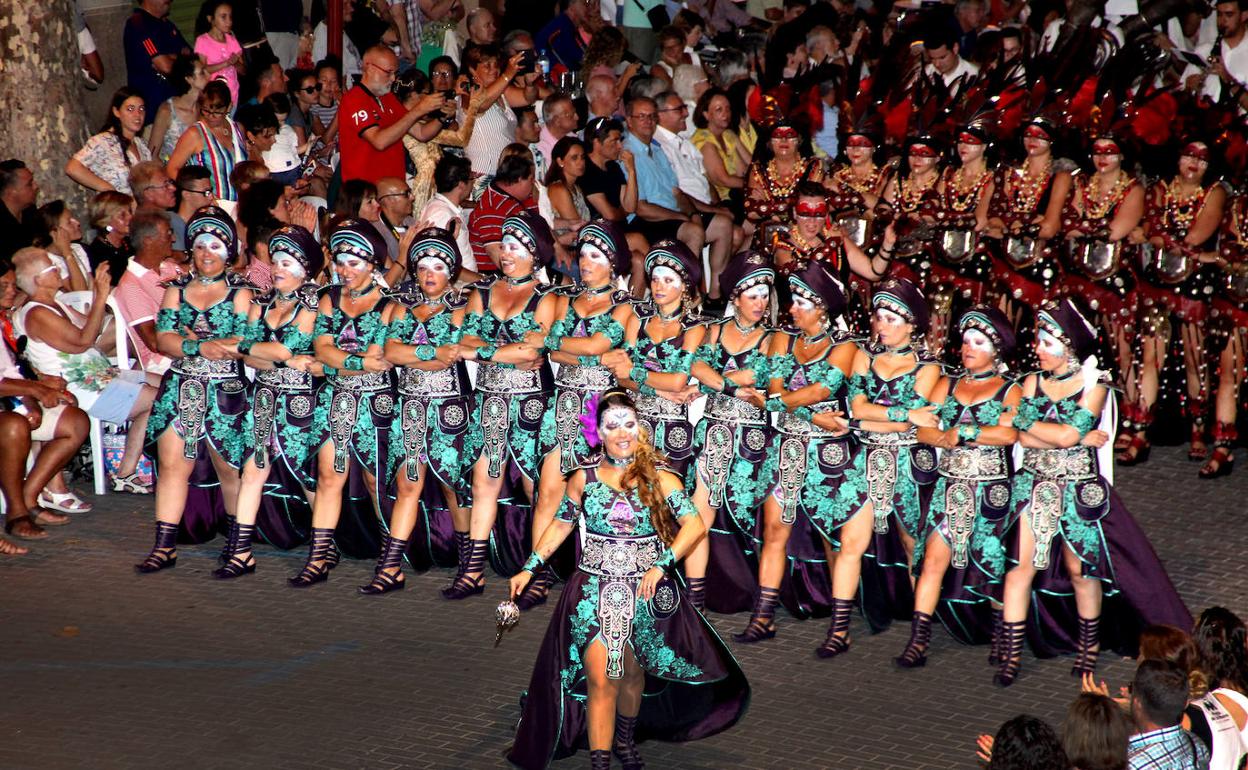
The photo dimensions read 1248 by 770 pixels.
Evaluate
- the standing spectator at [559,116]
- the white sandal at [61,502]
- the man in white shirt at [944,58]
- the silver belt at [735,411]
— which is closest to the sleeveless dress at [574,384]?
the silver belt at [735,411]

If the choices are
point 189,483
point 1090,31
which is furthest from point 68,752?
point 1090,31

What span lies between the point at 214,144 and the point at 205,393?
3057mm

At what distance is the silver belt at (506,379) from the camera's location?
862 cm

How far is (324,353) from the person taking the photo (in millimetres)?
8609

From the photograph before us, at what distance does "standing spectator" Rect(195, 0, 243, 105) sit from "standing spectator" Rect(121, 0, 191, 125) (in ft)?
0.52

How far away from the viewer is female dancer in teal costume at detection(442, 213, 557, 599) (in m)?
8.53

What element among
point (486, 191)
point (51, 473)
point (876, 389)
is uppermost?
point (486, 191)

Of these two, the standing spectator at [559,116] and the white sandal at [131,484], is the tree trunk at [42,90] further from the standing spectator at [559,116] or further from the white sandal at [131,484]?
the standing spectator at [559,116]

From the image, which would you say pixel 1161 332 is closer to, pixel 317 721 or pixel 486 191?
pixel 486 191

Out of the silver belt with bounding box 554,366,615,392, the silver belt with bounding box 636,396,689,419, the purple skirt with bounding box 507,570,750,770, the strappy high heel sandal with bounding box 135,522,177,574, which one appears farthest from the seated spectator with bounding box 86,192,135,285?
the purple skirt with bounding box 507,570,750,770

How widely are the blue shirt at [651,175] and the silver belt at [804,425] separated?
4623 millimetres

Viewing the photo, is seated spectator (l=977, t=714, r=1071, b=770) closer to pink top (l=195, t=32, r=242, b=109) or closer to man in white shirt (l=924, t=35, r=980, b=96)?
man in white shirt (l=924, t=35, r=980, b=96)

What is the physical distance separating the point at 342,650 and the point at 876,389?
2753mm

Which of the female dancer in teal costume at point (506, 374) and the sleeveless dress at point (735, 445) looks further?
the female dancer in teal costume at point (506, 374)
